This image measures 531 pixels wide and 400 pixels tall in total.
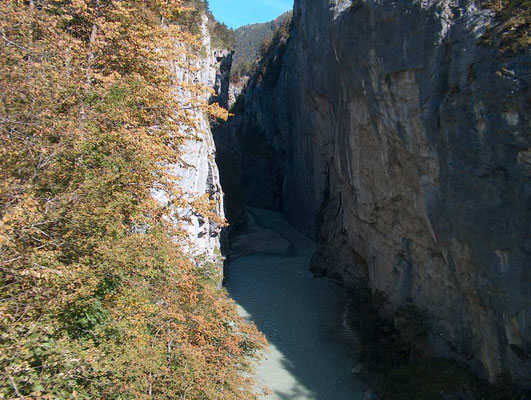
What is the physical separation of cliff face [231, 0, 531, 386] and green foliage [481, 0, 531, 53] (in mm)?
242

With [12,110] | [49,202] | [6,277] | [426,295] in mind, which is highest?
[12,110]

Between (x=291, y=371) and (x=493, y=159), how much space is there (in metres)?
9.17

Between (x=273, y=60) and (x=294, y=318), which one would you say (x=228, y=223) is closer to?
(x=294, y=318)

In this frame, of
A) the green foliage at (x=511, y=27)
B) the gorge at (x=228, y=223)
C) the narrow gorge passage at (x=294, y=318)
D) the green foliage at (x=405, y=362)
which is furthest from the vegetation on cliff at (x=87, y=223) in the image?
the green foliage at (x=511, y=27)

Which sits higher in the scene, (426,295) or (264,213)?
(426,295)

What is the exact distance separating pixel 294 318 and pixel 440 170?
9.43 m

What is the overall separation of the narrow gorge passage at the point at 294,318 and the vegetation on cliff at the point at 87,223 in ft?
19.9

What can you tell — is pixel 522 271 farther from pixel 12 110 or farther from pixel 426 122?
pixel 12 110

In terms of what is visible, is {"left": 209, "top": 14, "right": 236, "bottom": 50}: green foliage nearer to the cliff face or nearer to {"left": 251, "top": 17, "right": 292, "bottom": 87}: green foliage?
{"left": 251, "top": 17, "right": 292, "bottom": 87}: green foliage

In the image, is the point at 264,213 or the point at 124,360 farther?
the point at 264,213

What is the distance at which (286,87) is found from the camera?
40750 millimetres

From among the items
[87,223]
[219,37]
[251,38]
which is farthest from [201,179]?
[251,38]

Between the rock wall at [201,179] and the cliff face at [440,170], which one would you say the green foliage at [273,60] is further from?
the cliff face at [440,170]

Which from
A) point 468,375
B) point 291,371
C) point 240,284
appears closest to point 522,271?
point 468,375
